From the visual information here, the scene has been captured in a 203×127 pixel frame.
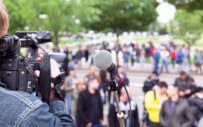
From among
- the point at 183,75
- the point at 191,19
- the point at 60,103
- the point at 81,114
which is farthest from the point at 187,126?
the point at 191,19

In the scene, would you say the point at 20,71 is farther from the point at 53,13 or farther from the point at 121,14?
the point at 121,14

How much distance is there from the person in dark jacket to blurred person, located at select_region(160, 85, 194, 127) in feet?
4.38

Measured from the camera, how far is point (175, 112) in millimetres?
4832

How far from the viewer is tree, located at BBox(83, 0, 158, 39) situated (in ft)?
54.3

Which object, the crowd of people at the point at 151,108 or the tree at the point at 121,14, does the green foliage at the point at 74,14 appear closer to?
the tree at the point at 121,14

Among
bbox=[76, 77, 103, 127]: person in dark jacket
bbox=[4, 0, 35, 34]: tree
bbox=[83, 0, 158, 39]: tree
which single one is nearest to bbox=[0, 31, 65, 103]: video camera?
bbox=[76, 77, 103, 127]: person in dark jacket

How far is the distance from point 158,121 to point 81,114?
63.3 inches

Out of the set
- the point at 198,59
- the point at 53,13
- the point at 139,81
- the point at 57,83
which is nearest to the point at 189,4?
the point at 57,83

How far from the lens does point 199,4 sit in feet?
21.9

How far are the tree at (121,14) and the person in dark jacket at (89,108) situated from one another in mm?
11451

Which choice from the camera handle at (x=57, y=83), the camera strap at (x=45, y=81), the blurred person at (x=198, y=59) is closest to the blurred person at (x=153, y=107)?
the camera handle at (x=57, y=83)

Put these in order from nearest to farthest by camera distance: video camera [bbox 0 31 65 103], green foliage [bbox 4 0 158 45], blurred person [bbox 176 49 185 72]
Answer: video camera [bbox 0 31 65 103], green foliage [bbox 4 0 158 45], blurred person [bbox 176 49 185 72]

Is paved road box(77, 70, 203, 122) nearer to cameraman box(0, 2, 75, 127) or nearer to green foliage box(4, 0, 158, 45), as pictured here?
green foliage box(4, 0, 158, 45)

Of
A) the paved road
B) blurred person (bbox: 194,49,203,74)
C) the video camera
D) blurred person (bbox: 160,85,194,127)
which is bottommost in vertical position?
the paved road
